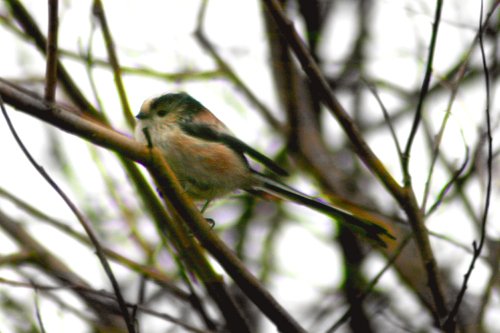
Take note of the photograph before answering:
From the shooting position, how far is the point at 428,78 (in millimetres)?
2242

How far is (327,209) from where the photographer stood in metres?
2.92

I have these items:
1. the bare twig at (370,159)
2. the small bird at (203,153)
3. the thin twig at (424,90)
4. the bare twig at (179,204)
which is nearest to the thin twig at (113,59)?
the bare twig at (179,204)

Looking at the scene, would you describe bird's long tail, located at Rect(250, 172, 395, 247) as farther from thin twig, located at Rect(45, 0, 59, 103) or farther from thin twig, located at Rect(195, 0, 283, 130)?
thin twig, located at Rect(45, 0, 59, 103)

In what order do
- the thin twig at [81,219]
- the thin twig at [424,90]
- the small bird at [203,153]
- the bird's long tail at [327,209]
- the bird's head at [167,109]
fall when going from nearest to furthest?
the thin twig at [81,219] < the thin twig at [424,90] < the bird's long tail at [327,209] < the small bird at [203,153] < the bird's head at [167,109]

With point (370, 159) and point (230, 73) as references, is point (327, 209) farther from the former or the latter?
point (230, 73)

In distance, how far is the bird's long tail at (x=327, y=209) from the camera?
9.04ft

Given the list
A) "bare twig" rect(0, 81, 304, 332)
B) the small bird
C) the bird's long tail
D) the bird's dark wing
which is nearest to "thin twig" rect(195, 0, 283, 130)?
the small bird

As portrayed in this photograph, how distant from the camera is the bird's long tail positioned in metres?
2.75

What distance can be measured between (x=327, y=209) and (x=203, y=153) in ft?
2.05

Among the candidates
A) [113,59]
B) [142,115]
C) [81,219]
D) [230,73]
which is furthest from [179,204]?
[230,73]

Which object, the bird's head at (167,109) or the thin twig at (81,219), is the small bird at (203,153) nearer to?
the bird's head at (167,109)

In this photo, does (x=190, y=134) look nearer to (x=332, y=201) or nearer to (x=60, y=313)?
(x=332, y=201)

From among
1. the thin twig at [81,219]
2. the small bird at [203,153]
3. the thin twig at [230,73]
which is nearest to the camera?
the thin twig at [81,219]

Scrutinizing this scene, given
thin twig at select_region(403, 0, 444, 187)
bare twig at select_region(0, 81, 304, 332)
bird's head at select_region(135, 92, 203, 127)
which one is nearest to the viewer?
bare twig at select_region(0, 81, 304, 332)
